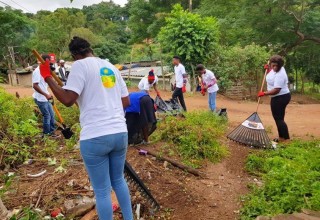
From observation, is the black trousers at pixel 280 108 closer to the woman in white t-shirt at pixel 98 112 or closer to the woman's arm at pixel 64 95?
the woman in white t-shirt at pixel 98 112

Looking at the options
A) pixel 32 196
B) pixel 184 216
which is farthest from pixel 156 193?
pixel 32 196

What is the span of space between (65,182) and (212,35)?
1122cm

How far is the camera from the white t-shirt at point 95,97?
2.43 metres

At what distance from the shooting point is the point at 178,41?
13844mm

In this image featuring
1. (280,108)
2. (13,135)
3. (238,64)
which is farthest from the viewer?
(238,64)

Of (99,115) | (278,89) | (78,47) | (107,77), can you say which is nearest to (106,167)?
(99,115)

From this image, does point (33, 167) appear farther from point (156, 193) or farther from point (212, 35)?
point (212, 35)

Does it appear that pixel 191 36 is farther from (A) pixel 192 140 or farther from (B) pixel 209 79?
(A) pixel 192 140

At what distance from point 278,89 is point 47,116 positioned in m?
4.25

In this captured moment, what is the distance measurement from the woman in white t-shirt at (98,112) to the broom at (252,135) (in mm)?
3604

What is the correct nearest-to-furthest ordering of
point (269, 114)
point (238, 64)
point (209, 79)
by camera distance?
point (209, 79) → point (269, 114) → point (238, 64)

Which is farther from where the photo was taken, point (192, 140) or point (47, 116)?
point (47, 116)

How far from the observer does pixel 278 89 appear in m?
5.56

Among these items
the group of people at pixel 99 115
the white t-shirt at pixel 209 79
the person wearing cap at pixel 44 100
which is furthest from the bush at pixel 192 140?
the group of people at pixel 99 115
